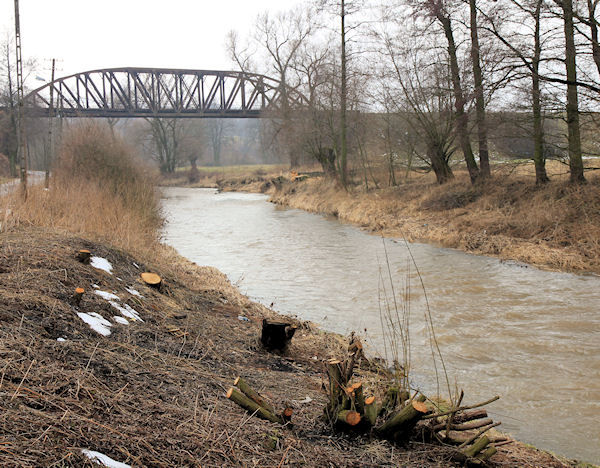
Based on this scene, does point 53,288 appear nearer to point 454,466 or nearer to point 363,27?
point 454,466

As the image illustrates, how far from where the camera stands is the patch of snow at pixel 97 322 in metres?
4.83

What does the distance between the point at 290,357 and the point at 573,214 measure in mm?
10742

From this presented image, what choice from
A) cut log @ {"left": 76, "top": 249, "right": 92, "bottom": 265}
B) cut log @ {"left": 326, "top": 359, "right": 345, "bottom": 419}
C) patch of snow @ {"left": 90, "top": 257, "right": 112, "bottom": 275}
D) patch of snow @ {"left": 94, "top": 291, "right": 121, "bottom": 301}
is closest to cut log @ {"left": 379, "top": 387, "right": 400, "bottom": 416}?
cut log @ {"left": 326, "top": 359, "right": 345, "bottom": 419}

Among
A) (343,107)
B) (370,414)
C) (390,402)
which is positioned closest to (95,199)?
(390,402)

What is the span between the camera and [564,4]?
13391mm

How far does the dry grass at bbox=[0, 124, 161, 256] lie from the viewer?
9.40 metres

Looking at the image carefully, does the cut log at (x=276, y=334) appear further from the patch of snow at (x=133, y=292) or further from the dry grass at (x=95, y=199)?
the dry grass at (x=95, y=199)

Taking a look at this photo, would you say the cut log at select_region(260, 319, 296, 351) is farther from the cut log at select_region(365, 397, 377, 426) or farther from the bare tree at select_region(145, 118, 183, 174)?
the bare tree at select_region(145, 118, 183, 174)

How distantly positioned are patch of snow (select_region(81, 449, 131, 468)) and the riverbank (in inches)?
241

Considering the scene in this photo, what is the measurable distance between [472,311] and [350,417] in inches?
233

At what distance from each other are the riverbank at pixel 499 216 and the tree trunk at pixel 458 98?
3.28 ft

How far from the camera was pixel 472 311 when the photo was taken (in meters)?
8.78

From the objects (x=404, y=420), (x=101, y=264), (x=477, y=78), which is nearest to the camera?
(x=404, y=420)

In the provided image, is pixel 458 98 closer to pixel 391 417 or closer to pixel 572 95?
pixel 572 95
